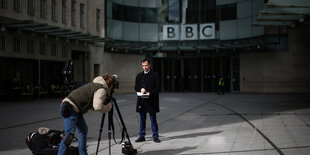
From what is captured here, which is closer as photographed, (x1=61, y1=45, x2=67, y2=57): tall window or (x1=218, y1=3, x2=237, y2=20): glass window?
(x1=61, y1=45, x2=67, y2=57): tall window

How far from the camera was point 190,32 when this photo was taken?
115 ft

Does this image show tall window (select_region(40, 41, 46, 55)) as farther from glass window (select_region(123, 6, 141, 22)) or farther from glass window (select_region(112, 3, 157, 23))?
glass window (select_region(123, 6, 141, 22))

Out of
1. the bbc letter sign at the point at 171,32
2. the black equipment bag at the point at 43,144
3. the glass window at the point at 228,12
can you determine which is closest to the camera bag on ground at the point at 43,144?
the black equipment bag at the point at 43,144

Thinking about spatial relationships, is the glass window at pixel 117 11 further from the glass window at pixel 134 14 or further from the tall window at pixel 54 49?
the tall window at pixel 54 49

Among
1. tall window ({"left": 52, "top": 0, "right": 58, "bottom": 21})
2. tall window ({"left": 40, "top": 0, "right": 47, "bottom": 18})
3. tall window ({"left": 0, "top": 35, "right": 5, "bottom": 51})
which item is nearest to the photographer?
tall window ({"left": 0, "top": 35, "right": 5, "bottom": 51})

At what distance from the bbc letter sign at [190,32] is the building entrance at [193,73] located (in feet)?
7.48

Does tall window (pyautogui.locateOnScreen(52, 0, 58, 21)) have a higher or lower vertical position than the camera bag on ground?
higher

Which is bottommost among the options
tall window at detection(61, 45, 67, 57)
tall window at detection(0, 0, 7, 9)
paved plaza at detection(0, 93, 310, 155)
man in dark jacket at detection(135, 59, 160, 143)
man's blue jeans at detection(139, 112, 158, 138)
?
paved plaza at detection(0, 93, 310, 155)

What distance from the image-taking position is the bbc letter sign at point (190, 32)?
113 feet

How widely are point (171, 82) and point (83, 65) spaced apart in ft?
33.9

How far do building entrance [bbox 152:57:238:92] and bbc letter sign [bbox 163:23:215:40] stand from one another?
228cm

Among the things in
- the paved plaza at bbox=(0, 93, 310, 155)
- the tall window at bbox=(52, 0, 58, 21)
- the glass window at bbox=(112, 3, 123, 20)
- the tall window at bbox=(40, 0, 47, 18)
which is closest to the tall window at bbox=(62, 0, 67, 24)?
the tall window at bbox=(52, 0, 58, 21)

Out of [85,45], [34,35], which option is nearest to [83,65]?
[85,45]

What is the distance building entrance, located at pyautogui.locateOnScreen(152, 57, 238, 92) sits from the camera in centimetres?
3429
